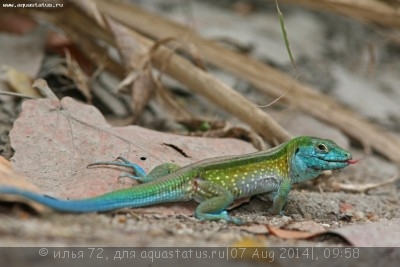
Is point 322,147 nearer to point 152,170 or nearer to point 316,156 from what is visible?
point 316,156

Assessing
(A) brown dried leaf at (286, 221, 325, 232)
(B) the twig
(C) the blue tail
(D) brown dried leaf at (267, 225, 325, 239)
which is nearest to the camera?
(C) the blue tail

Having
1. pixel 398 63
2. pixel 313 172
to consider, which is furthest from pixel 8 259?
pixel 398 63

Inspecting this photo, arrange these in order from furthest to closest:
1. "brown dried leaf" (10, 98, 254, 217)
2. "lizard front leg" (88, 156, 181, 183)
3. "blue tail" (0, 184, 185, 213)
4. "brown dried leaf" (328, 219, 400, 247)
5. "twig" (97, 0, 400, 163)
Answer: "twig" (97, 0, 400, 163) → "lizard front leg" (88, 156, 181, 183) → "brown dried leaf" (10, 98, 254, 217) → "brown dried leaf" (328, 219, 400, 247) → "blue tail" (0, 184, 185, 213)

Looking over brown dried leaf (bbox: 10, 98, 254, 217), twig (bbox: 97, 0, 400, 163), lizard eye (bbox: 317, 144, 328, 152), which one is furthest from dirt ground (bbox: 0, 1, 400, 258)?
lizard eye (bbox: 317, 144, 328, 152)

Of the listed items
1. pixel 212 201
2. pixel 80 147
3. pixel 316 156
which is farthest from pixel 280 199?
pixel 80 147

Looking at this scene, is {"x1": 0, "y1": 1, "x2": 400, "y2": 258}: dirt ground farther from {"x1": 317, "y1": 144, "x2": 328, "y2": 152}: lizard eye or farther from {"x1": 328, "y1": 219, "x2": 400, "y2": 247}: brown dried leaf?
{"x1": 317, "y1": 144, "x2": 328, "y2": 152}: lizard eye

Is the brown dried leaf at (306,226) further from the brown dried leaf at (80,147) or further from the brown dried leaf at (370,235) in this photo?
the brown dried leaf at (80,147)
